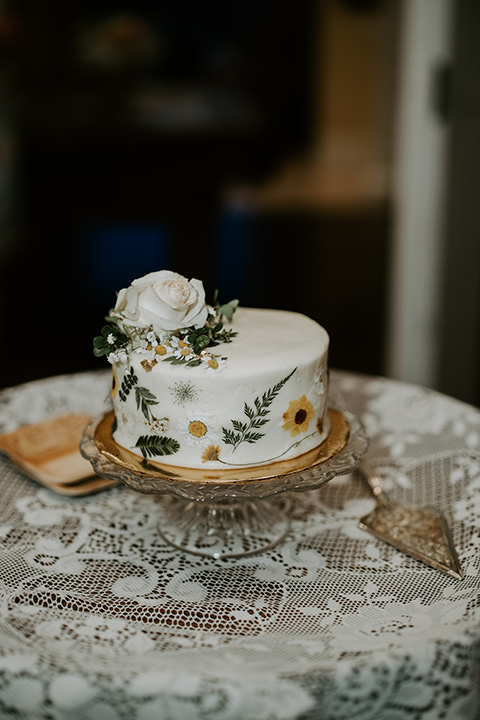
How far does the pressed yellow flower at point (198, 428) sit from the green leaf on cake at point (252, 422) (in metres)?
0.03

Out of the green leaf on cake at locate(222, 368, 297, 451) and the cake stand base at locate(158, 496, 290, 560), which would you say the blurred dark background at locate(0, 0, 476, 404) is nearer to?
the cake stand base at locate(158, 496, 290, 560)

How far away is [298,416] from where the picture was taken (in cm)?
105

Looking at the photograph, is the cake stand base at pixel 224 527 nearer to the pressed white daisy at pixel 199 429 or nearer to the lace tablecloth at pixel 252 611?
the lace tablecloth at pixel 252 611

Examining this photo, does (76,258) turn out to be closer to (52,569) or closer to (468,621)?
(52,569)

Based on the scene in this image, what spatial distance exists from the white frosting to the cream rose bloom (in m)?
0.05

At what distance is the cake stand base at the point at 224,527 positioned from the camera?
1134 millimetres

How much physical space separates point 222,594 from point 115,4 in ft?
15.4

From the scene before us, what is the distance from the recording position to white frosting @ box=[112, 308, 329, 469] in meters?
0.99

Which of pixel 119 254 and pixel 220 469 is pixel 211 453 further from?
pixel 119 254

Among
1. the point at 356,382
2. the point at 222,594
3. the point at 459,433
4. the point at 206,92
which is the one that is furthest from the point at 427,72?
the point at 206,92

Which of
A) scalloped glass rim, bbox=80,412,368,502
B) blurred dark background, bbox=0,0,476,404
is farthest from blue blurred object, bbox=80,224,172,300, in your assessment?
scalloped glass rim, bbox=80,412,368,502

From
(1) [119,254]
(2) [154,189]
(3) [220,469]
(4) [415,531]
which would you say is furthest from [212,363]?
(2) [154,189]

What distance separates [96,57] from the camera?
4.80 m

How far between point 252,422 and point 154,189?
146 inches
